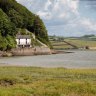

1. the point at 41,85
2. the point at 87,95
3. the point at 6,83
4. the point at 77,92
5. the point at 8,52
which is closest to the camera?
the point at 87,95

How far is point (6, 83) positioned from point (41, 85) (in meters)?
4.80

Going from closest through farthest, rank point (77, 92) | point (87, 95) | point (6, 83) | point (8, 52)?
point (87, 95), point (77, 92), point (6, 83), point (8, 52)

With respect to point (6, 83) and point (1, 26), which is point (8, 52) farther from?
point (6, 83)

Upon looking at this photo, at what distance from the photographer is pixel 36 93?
29.4 m

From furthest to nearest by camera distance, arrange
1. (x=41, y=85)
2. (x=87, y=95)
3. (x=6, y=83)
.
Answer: (x=6, y=83) < (x=41, y=85) < (x=87, y=95)

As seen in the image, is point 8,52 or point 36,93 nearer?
point 36,93

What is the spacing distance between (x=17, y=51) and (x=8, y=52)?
728cm

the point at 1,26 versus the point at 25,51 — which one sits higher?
the point at 1,26

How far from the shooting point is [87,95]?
28562 millimetres

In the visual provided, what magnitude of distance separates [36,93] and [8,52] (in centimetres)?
16007

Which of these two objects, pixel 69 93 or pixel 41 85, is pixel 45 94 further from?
pixel 41 85

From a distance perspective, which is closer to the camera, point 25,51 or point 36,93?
point 36,93

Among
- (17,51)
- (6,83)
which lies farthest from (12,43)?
(6,83)

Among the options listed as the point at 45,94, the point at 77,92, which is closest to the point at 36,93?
the point at 45,94
